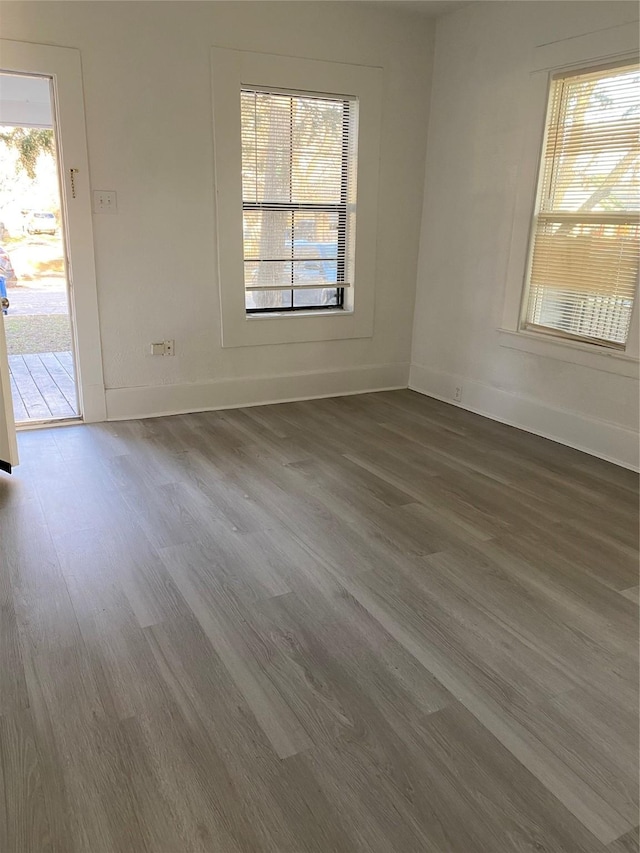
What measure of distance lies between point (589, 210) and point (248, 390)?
94.5 inches

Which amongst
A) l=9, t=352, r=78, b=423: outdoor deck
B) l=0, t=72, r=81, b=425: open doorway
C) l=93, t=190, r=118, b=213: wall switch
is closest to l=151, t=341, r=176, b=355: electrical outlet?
l=9, t=352, r=78, b=423: outdoor deck

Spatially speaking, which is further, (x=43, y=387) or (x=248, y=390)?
(x=43, y=387)

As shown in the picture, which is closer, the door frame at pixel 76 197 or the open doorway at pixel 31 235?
the door frame at pixel 76 197

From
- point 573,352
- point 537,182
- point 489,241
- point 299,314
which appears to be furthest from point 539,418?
point 299,314

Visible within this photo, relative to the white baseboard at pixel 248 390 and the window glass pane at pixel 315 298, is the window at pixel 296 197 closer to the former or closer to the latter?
the window glass pane at pixel 315 298

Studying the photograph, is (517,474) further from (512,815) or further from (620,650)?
(512,815)

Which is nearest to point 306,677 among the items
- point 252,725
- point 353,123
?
point 252,725

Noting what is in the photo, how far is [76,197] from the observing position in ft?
11.9

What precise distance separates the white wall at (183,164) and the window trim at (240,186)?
0.07m

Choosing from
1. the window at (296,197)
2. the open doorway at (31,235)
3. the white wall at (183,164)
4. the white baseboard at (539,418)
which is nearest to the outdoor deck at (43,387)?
the open doorway at (31,235)

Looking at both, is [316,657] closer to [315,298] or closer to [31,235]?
[315,298]

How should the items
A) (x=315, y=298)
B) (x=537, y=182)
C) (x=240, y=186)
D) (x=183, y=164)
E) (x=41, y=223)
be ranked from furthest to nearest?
(x=41, y=223) → (x=315, y=298) → (x=240, y=186) → (x=183, y=164) → (x=537, y=182)

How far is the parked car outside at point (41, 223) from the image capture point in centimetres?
800

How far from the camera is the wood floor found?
1.39 metres
